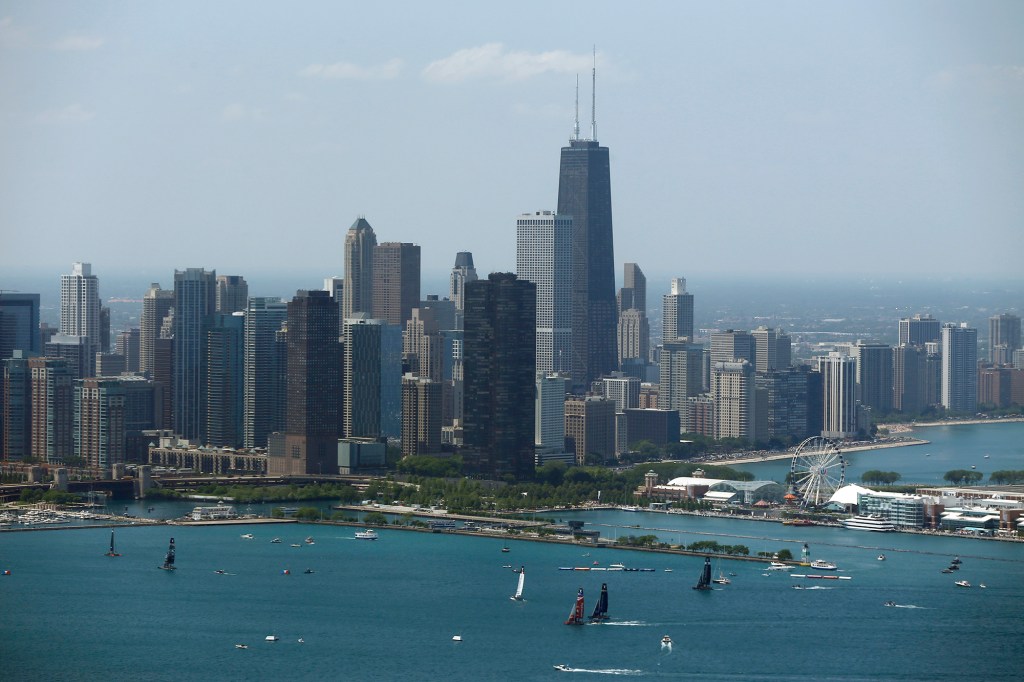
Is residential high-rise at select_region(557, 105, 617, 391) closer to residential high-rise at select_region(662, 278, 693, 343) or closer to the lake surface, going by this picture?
residential high-rise at select_region(662, 278, 693, 343)

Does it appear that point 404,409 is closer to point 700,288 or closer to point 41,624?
point 41,624

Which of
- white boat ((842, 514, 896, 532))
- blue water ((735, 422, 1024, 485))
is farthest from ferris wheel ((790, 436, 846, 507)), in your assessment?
white boat ((842, 514, 896, 532))

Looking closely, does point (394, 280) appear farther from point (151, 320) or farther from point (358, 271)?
point (151, 320)

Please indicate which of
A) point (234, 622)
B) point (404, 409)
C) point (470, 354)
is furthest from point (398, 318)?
point (234, 622)

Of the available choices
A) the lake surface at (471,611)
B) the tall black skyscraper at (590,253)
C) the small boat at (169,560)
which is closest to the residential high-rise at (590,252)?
the tall black skyscraper at (590,253)

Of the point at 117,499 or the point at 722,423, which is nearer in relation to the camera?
the point at 117,499

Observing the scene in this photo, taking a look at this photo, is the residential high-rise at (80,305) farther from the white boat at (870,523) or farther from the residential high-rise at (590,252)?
the white boat at (870,523)
